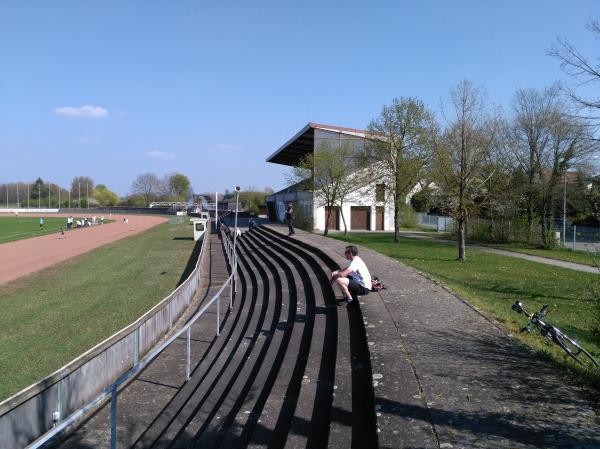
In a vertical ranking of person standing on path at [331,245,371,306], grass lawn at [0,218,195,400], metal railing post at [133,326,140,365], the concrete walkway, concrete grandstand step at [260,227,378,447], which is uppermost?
person standing on path at [331,245,371,306]

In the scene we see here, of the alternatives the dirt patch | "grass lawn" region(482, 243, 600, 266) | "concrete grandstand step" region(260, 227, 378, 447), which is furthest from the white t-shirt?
the dirt patch

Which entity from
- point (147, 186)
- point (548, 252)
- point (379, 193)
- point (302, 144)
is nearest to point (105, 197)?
point (147, 186)

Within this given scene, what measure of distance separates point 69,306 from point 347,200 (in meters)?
28.6

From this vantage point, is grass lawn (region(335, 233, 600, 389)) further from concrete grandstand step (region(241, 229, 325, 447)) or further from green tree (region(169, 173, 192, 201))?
green tree (region(169, 173, 192, 201))

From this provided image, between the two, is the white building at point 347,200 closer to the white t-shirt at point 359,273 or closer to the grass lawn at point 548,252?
the grass lawn at point 548,252

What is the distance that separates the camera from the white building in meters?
39.9

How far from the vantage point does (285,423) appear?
509cm

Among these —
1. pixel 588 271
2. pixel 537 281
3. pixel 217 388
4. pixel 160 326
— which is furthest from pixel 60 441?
pixel 588 271

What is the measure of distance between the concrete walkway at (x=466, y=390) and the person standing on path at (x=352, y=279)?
1009mm

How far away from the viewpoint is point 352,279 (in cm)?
893

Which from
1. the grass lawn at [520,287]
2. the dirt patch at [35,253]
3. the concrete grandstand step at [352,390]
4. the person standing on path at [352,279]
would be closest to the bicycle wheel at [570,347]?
the grass lawn at [520,287]

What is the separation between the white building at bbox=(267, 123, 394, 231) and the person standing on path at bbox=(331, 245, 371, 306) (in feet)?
86.9

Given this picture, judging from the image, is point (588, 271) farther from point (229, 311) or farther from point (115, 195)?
point (115, 195)

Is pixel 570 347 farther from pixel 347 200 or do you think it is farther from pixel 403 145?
pixel 347 200
